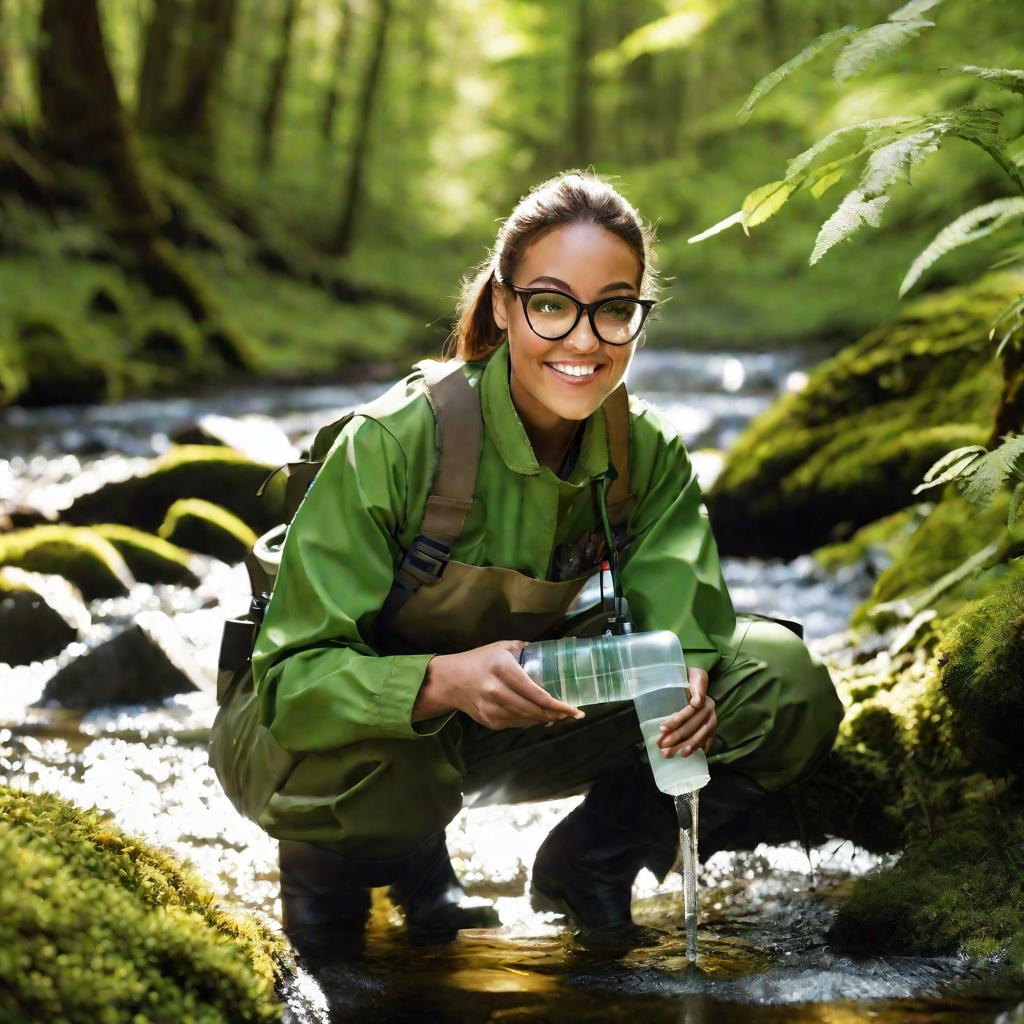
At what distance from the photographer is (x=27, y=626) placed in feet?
Result: 17.7

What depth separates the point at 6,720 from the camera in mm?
4500

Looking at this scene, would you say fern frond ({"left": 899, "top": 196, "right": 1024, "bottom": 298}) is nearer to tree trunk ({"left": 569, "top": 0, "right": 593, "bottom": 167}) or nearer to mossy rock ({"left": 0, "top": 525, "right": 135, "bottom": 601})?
mossy rock ({"left": 0, "top": 525, "right": 135, "bottom": 601})

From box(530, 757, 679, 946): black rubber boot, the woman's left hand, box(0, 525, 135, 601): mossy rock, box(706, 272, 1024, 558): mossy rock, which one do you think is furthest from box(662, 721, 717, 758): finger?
box(0, 525, 135, 601): mossy rock

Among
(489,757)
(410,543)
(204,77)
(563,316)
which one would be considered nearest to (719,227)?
(563,316)

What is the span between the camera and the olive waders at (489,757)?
262 centimetres

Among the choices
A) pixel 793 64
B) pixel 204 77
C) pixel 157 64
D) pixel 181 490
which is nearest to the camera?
pixel 793 64

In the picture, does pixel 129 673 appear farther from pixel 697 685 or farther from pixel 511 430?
pixel 697 685

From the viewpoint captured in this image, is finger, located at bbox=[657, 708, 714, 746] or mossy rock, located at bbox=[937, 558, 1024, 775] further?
mossy rock, located at bbox=[937, 558, 1024, 775]

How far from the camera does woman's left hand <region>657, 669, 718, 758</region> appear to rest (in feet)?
8.28

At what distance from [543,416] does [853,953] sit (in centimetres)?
137

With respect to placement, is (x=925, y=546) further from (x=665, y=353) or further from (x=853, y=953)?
(x=665, y=353)

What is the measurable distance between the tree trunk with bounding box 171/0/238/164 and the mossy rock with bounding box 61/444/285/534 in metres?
13.1

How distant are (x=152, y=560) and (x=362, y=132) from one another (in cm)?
1651

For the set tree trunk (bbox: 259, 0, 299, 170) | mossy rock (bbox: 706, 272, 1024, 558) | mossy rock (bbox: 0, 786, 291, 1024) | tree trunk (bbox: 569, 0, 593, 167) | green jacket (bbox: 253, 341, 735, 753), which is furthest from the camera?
tree trunk (bbox: 569, 0, 593, 167)
